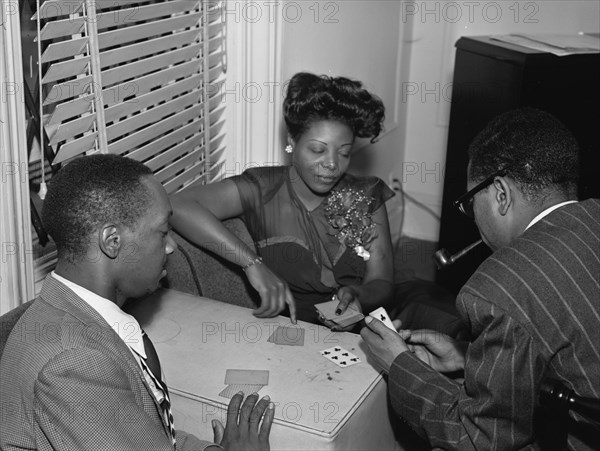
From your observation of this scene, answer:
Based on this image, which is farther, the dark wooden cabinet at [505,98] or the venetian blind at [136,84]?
the dark wooden cabinet at [505,98]

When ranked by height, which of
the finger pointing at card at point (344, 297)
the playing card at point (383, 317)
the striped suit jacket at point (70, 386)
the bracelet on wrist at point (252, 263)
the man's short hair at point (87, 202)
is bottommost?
the finger pointing at card at point (344, 297)

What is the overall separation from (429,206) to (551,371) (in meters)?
3.26

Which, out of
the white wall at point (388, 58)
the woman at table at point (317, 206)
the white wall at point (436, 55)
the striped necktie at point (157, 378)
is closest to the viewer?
the striped necktie at point (157, 378)

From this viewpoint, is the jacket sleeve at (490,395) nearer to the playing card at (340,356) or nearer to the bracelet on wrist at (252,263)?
the playing card at (340,356)

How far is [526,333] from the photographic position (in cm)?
151

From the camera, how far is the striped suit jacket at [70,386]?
1328 millimetres

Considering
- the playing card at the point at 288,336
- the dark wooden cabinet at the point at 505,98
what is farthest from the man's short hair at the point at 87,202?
the dark wooden cabinet at the point at 505,98

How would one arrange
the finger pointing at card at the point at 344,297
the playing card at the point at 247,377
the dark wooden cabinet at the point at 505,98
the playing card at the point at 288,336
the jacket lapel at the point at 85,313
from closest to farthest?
the jacket lapel at the point at 85,313 → the playing card at the point at 247,377 → the playing card at the point at 288,336 → the finger pointing at card at the point at 344,297 → the dark wooden cabinet at the point at 505,98

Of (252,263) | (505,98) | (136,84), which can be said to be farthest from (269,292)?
(505,98)

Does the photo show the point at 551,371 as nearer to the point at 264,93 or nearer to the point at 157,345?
the point at 157,345

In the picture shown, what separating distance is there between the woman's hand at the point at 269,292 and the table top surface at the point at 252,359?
26 mm

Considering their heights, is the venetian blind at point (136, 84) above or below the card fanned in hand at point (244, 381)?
above

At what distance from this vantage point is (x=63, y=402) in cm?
132

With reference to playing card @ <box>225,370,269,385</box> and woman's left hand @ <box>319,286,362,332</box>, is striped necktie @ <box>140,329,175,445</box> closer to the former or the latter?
playing card @ <box>225,370,269,385</box>
